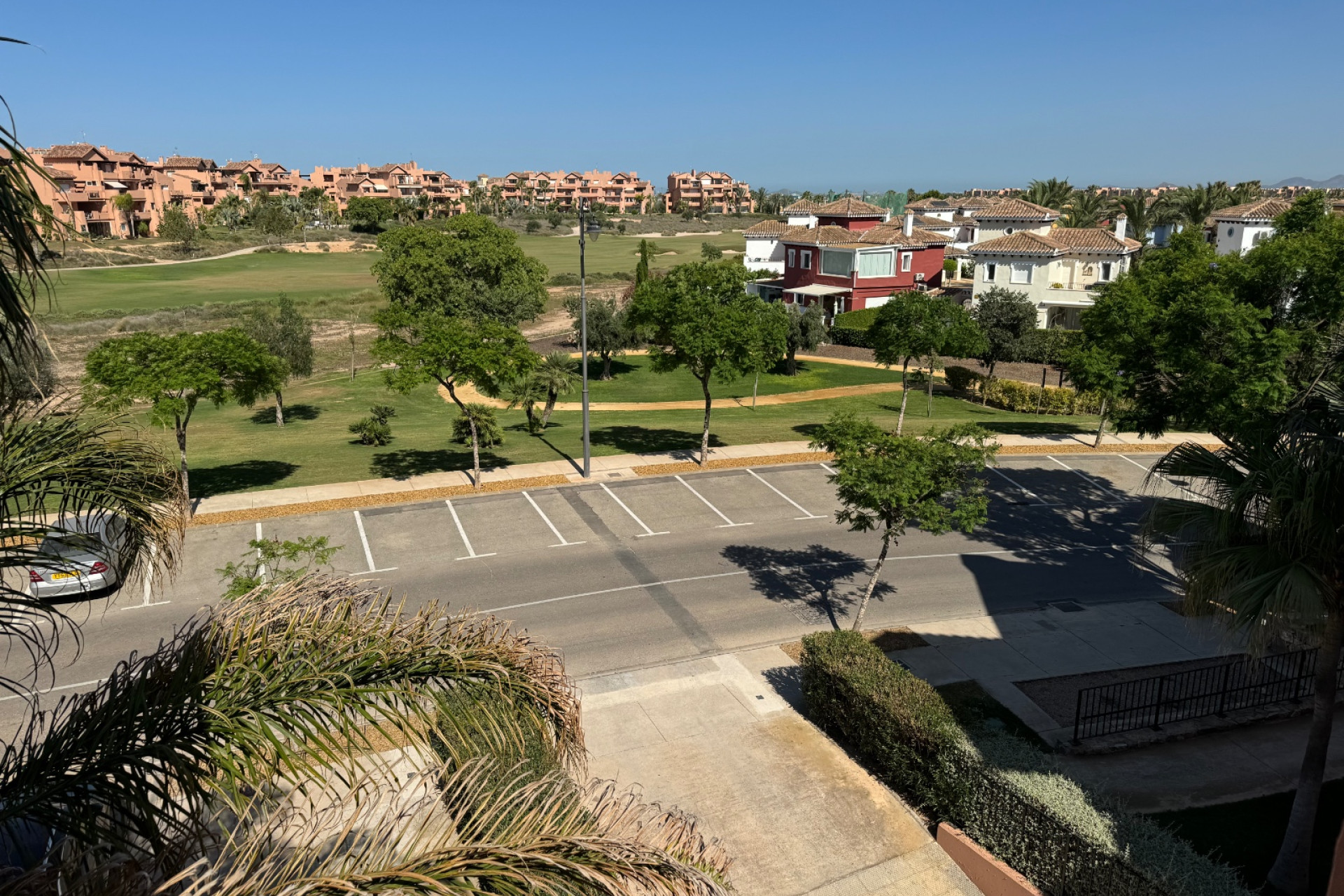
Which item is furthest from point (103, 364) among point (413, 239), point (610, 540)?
point (413, 239)

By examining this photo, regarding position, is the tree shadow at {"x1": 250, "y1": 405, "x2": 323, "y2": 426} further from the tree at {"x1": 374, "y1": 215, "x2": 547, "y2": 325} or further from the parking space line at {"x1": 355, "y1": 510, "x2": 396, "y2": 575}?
the parking space line at {"x1": 355, "y1": 510, "x2": 396, "y2": 575}

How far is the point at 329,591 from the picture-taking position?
7.90 meters

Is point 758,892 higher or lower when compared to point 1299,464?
lower

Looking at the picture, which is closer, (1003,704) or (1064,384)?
(1003,704)

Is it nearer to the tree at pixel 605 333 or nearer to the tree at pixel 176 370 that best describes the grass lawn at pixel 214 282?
the tree at pixel 605 333

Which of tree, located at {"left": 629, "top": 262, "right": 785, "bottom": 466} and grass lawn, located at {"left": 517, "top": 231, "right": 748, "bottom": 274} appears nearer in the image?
tree, located at {"left": 629, "top": 262, "right": 785, "bottom": 466}

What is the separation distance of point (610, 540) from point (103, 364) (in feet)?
Result: 39.2

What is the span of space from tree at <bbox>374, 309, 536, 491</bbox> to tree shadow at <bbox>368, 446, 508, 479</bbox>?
2.63 metres

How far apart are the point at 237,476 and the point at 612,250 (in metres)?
103

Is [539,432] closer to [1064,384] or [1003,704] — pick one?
[1003,704]

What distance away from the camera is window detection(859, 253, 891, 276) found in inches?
2309

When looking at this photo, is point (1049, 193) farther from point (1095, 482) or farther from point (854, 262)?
point (1095, 482)

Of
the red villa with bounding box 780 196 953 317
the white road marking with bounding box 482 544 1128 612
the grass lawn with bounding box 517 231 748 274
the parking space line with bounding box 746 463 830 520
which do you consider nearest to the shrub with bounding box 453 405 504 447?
the parking space line with bounding box 746 463 830 520

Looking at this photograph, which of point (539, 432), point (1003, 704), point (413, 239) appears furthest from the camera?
point (413, 239)
